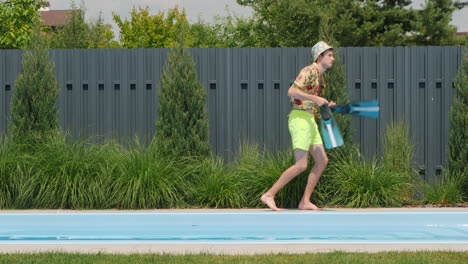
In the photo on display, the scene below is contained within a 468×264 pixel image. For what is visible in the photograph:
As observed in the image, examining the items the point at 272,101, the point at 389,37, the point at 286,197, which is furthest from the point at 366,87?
the point at 389,37

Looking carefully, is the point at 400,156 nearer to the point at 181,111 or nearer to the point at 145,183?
the point at 181,111

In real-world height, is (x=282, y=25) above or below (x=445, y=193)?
above

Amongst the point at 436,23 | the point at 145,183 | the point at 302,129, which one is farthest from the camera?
the point at 436,23

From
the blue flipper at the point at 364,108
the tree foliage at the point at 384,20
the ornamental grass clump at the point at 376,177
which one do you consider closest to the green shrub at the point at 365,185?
the ornamental grass clump at the point at 376,177

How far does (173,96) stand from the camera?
862 centimetres

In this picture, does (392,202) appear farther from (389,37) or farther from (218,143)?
(389,37)

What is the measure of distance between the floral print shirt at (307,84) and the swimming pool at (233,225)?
1301 millimetres

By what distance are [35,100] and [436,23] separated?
2165 cm

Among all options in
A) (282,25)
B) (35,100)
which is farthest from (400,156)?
(282,25)

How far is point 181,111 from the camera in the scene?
8578 mm

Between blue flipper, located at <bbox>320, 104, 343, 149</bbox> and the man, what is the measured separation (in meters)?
0.16

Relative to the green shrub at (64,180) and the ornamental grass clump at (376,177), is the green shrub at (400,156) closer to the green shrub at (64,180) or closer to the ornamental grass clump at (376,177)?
the ornamental grass clump at (376,177)

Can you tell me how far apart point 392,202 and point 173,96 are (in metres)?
2.75

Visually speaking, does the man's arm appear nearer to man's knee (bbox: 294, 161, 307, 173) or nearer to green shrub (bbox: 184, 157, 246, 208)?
man's knee (bbox: 294, 161, 307, 173)
